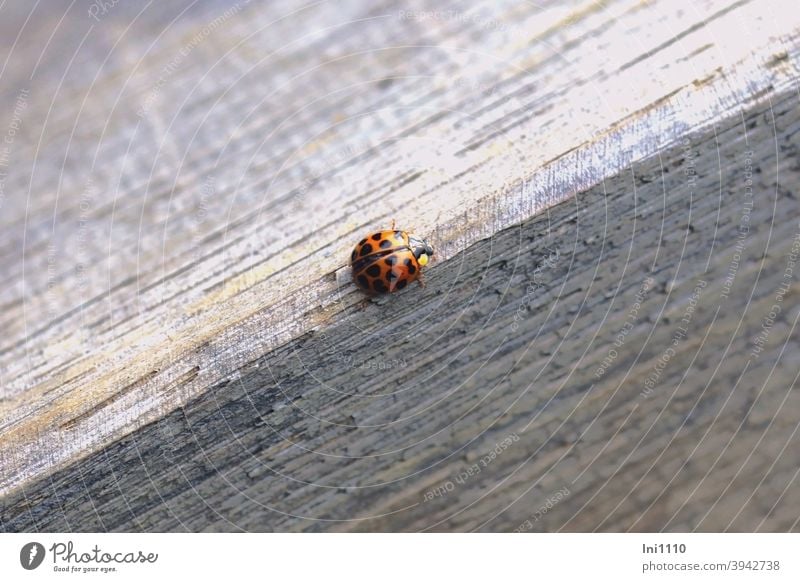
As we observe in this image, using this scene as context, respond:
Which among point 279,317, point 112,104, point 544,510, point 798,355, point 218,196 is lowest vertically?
point 544,510

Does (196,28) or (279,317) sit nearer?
(279,317)

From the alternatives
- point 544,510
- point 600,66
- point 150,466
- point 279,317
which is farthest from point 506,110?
point 150,466

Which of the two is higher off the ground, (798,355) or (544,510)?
(798,355)

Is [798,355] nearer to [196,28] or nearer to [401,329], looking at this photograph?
[401,329]

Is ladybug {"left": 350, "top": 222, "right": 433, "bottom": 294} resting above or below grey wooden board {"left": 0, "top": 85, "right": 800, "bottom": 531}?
above
